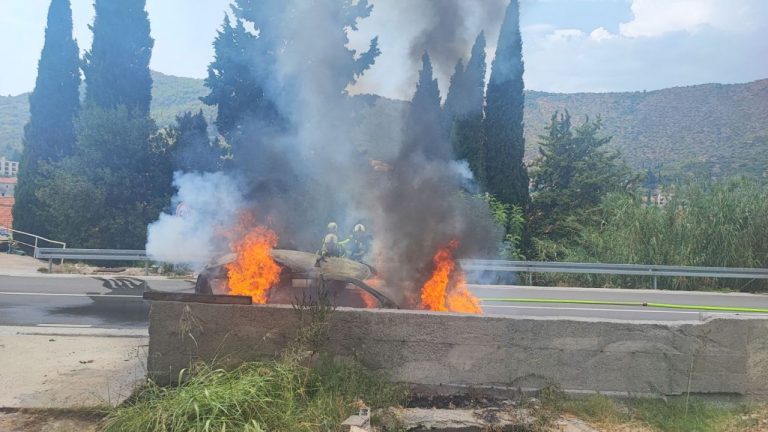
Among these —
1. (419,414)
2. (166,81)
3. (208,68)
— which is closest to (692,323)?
(419,414)

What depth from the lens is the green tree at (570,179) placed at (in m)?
19.3

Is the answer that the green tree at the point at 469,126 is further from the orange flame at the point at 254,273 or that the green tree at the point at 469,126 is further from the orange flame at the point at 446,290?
the orange flame at the point at 254,273

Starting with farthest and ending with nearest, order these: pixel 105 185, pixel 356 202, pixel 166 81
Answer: pixel 166 81, pixel 105 185, pixel 356 202

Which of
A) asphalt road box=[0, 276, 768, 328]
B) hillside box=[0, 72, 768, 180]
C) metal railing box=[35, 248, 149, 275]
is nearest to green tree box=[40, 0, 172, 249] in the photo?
metal railing box=[35, 248, 149, 275]

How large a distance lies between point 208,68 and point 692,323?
13678mm

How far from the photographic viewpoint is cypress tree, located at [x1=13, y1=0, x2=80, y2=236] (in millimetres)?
19969

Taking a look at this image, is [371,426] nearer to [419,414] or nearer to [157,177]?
[419,414]

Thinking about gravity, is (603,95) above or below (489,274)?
above

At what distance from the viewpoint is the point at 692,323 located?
15.5 ft

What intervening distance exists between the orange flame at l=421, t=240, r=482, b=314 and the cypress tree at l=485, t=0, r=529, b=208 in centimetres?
1226

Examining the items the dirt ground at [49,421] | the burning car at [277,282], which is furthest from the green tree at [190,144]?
the dirt ground at [49,421]

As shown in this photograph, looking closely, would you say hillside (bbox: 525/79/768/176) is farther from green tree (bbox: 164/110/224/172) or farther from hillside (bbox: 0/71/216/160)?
hillside (bbox: 0/71/216/160)

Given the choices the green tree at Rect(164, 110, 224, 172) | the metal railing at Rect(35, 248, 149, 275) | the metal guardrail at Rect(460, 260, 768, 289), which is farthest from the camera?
the green tree at Rect(164, 110, 224, 172)

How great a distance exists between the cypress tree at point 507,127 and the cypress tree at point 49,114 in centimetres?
1637
